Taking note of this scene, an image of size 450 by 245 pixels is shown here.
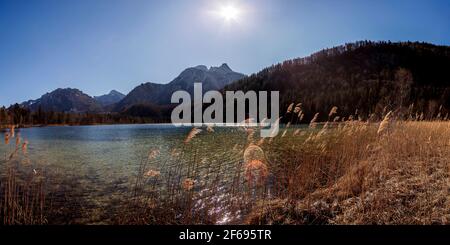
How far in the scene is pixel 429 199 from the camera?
16.2ft

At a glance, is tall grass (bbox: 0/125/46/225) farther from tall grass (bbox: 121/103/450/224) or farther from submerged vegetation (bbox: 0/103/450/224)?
tall grass (bbox: 121/103/450/224)

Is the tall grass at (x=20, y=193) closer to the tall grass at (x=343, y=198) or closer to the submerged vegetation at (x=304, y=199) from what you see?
the submerged vegetation at (x=304, y=199)

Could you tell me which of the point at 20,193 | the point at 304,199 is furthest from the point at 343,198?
the point at 20,193

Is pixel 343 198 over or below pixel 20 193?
over

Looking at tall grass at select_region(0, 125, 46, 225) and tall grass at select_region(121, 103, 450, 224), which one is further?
tall grass at select_region(0, 125, 46, 225)

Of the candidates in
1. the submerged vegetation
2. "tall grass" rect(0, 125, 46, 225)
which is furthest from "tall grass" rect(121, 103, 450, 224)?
"tall grass" rect(0, 125, 46, 225)

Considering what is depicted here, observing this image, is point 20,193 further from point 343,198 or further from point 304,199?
point 343,198

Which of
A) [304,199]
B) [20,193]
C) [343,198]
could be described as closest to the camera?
[343,198]
